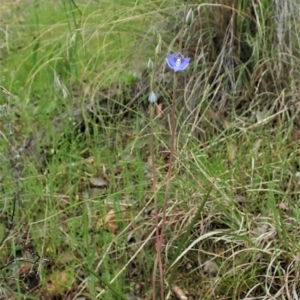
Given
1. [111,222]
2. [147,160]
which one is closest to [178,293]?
[111,222]

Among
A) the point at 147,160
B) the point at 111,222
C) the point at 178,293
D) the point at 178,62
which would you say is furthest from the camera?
the point at 147,160

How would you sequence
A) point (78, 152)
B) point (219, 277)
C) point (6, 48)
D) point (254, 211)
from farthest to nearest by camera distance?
point (6, 48)
point (78, 152)
point (254, 211)
point (219, 277)

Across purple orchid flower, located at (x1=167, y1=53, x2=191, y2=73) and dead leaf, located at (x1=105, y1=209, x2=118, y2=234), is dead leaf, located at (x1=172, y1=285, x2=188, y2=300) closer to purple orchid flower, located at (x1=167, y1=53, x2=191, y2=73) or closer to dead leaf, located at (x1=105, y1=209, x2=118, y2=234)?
dead leaf, located at (x1=105, y1=209, x2=118, y2=234)

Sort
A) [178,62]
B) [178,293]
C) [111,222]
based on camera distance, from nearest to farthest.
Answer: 1. [178,62]
2. [178,293]
3. [111,222]

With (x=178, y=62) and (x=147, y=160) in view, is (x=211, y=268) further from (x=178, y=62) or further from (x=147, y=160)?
(x=178, y=62)

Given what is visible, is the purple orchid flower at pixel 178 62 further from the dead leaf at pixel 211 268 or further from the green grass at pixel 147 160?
the dead leaf at pixel 211 268

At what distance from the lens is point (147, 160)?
2.39 m

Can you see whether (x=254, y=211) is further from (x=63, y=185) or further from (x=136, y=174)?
(x=63, y=185)

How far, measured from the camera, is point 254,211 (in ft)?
6.78

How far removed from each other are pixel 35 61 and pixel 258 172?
4.31 feet

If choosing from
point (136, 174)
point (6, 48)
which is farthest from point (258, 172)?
point (6, 48)

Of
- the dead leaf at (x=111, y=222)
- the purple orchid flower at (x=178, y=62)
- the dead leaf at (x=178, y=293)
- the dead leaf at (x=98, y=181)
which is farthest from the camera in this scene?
the dead leaf at (x=98, y=181)

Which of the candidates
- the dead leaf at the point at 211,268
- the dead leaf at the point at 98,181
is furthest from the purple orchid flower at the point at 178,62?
the dead leaf at the point at 98,181

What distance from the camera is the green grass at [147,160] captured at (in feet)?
6.31
